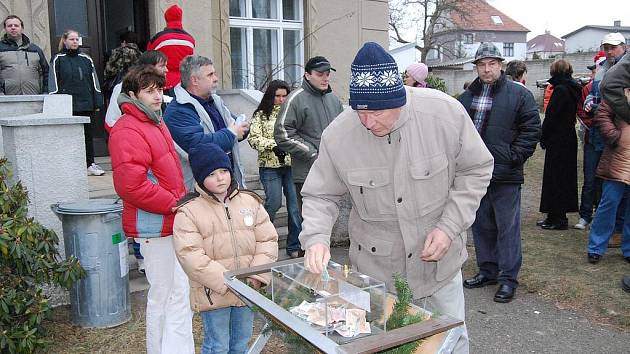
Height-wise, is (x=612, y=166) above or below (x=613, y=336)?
above

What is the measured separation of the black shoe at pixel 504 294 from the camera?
5316 mm

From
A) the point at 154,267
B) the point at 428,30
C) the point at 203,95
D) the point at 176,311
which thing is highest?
the point at 428,30

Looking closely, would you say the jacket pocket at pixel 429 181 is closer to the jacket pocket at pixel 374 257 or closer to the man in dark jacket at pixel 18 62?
the jacket pocket at pixel 374 257

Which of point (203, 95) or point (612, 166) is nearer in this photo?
point (203, 95)

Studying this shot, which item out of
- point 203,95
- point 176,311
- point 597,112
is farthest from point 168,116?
point 597,112

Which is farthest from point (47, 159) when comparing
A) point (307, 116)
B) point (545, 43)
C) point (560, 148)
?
point (545, 43)

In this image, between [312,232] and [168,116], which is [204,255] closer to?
[312,232]

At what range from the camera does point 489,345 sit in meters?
4.52

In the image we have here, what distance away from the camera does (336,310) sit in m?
2.21

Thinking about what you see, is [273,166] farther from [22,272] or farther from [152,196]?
[22,272]

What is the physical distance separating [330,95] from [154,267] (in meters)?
2.92

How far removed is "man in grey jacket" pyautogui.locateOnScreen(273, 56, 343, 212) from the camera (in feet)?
19.1

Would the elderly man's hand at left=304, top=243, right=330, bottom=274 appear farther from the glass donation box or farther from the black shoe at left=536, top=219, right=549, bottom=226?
the black shoe at left=536, top=219, right=549, bottom=226

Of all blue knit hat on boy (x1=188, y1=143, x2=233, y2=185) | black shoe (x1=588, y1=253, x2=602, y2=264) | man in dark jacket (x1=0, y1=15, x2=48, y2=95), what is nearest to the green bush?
blue knit hat on boy (x1=188, y1=143, x2=233, y2=185)
